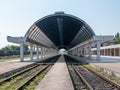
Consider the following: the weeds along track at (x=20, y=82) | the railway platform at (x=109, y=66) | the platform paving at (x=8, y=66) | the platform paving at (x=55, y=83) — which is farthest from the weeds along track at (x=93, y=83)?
the platform paving at (x=8, y=66)

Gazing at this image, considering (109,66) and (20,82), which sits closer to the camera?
(20,82)

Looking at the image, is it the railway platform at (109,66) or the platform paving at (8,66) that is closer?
the railway platform at (109,66)

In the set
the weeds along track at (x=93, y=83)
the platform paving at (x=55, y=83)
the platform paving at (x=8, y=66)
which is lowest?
the weeds along track at (x=93, y=83)

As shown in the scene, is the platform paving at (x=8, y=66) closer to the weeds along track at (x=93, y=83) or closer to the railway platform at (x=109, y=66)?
the weeds along track at (x=93, y=83)

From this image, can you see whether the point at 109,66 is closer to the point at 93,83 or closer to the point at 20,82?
the point at 93,83

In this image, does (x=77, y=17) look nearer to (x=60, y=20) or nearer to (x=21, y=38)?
(x=60, y=20)

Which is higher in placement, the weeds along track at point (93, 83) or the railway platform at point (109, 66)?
the railway platform at point (109, 66)

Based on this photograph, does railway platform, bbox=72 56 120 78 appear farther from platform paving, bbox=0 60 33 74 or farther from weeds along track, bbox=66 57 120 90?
platform paving, bbox=0 60 33 74

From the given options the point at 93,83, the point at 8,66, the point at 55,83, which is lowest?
the point at 93,83

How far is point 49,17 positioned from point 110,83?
33775 mm

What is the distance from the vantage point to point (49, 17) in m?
48.2

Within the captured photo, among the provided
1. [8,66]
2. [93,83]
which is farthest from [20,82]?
[8,66]

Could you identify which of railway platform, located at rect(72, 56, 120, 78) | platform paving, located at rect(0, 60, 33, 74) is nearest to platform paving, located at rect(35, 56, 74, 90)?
railway platform, located at rect(72, 56, 120, 78)

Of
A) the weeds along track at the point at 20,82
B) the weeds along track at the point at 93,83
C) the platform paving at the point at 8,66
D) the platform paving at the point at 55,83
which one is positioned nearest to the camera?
the platform paving at the point at 55,83
